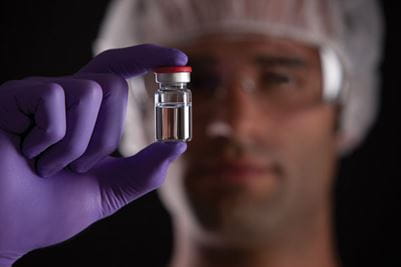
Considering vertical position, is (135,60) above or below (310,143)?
above

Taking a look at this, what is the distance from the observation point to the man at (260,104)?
149 cm

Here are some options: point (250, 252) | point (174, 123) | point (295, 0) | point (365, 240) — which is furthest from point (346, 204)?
point (174, 123)

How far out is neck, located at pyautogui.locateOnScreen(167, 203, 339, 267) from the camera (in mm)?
1620

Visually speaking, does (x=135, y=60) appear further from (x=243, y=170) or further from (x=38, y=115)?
(x=243, y=170)

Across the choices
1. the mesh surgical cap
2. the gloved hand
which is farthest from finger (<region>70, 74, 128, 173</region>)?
the mesh surgical cap

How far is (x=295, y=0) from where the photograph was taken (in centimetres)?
147

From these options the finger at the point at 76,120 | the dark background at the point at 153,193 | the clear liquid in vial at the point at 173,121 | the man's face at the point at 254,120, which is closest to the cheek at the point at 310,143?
the man's face at the point at 254,120

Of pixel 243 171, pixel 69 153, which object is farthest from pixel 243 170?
pixel 69 153

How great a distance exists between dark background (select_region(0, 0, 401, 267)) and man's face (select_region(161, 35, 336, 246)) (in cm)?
21

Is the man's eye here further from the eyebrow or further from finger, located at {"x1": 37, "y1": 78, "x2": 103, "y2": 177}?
finger, located at {"x1": 37, "y1": 78, "x2": 103, "y2": 177}

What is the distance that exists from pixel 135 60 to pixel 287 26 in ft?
2.36

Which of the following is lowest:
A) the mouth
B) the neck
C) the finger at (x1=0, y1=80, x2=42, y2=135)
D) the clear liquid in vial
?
the neck

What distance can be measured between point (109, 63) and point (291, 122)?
0.77 metres

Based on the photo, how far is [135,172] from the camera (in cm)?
85
